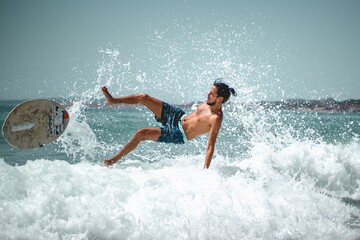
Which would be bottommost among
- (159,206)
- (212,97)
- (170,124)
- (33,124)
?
(159,206)

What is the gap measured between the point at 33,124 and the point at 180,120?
2377 millimetres

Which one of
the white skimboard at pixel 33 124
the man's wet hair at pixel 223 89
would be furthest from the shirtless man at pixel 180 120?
the white skimboard at pixel 33 124

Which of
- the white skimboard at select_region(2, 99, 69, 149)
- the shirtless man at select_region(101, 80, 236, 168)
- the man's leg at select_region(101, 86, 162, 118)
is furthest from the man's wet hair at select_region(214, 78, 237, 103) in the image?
the white skimboard at select_region(2, 99, 69, 149)

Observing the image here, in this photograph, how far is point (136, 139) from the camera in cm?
511

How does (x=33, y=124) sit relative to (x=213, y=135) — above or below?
below

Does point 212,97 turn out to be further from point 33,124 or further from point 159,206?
point 33,124

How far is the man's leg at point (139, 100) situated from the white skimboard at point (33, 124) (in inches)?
46.3

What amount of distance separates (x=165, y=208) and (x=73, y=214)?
105cm

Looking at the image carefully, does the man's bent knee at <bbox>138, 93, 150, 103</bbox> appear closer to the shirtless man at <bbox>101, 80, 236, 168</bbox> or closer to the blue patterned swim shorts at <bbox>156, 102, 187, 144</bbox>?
the shirtless man at <bbox>101, 80, 236, 168</bbox>

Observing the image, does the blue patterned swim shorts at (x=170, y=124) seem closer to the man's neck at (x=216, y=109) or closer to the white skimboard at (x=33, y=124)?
the man's neck at (x=216, y=109)

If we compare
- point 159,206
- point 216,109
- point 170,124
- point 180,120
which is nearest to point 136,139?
point 170,124

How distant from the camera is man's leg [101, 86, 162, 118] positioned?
468cm

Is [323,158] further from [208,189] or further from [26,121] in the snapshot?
[26,121]

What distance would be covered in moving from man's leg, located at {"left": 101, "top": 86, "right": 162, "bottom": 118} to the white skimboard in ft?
3.86
